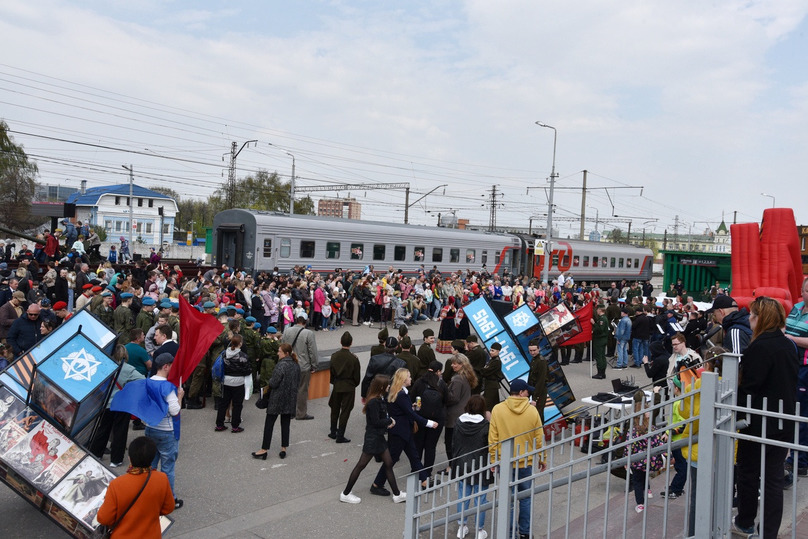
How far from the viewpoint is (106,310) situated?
12.4m

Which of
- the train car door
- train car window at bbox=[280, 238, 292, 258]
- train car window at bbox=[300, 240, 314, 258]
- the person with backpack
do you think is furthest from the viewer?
train car window at bbox=[300, 240, 314, 258]

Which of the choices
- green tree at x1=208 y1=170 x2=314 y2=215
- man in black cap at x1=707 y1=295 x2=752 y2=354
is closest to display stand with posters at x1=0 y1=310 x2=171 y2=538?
man in black cap at x1=707 y1=295 x2=752 y2=354

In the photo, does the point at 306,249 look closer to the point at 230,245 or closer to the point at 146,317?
the point at 230,245

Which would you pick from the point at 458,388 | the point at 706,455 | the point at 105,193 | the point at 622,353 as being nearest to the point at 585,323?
the point at 622,353

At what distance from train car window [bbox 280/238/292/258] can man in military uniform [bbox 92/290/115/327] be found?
540 inches

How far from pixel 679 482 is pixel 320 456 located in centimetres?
490

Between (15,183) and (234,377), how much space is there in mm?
54325

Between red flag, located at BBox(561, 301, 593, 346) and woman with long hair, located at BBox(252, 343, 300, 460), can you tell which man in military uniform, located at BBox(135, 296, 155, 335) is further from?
red flag, located at BBox(561, 301, 593, 346)

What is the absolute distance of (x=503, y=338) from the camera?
1099cm

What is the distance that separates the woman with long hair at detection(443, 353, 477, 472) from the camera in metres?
9.00

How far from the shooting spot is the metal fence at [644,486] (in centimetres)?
427

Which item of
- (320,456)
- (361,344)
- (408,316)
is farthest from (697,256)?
(320,456)

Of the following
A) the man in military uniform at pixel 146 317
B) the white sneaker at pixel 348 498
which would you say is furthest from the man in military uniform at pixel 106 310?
the white sneaker at pixel 348 498

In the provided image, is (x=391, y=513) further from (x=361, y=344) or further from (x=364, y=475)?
(x=361, y=344)
